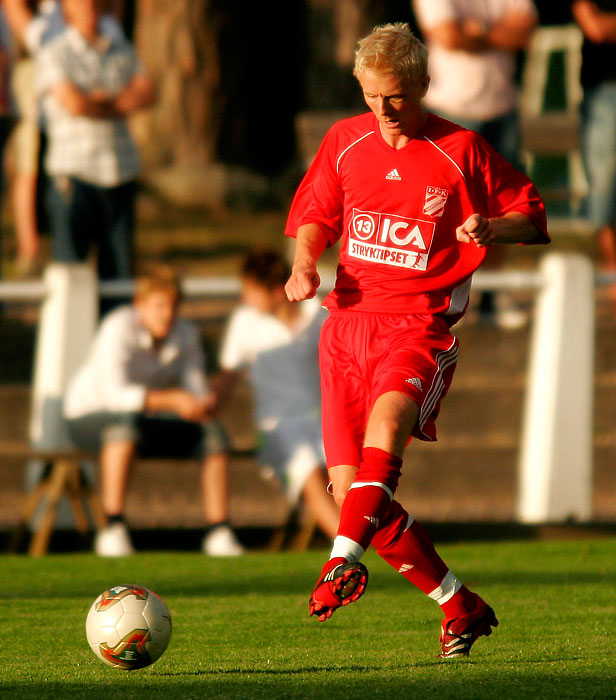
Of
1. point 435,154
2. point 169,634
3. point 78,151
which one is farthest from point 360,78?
point 78,151

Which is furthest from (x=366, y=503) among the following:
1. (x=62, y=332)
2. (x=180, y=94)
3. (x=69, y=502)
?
(x=180, y=94)

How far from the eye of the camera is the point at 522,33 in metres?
9.45

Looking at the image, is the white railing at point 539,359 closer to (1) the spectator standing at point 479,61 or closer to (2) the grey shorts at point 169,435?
(2) the grey shorts at point 169,435

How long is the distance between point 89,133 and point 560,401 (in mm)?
3503

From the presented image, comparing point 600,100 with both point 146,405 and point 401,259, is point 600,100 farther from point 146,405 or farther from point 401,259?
point 401,259

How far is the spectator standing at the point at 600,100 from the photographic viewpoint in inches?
374

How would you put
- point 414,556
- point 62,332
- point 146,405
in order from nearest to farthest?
1. point 414,556
2. point 146,405
3. point 62,332

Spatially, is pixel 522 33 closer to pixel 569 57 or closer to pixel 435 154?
pixel 435 154

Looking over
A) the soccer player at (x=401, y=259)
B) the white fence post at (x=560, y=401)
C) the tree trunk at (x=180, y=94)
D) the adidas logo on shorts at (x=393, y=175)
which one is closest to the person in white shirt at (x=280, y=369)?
the white fence post at (x=560, y=401)

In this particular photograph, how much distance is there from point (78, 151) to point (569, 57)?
8.42 metres

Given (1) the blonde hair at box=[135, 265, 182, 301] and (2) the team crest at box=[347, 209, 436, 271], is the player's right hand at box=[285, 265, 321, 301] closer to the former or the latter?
(2) the team crest at box=[347, 209, 436, 271]

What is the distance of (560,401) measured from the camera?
937 centimetres

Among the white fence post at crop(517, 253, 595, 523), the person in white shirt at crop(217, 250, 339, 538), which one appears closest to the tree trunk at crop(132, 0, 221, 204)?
the white fence post at crop(517, 253, 595, 523)

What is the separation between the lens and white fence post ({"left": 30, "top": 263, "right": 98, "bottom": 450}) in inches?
355
